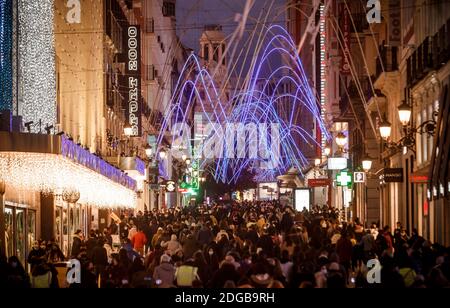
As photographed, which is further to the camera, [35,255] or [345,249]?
[345,249]

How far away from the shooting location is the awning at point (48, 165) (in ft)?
82.9

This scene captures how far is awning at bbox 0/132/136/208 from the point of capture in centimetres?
2528

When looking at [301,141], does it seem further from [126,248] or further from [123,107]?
[126,248]

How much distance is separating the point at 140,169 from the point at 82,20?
10420 millimetres

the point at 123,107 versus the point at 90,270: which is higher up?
the point at 123,107

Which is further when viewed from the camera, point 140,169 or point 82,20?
point 140,169

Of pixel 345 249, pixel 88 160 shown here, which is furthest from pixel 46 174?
pixel 345 249

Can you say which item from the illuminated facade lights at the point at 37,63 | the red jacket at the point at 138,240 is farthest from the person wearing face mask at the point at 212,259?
the red jacket at the point at 138,240

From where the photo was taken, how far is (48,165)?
28.5 meters

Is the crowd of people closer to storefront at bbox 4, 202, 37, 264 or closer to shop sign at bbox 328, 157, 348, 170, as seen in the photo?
storefront at bbox 4, 202, 37, 264

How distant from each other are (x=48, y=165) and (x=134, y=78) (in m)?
35.7

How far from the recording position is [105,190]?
42281 millimetres

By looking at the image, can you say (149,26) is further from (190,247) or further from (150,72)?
(190,247)
